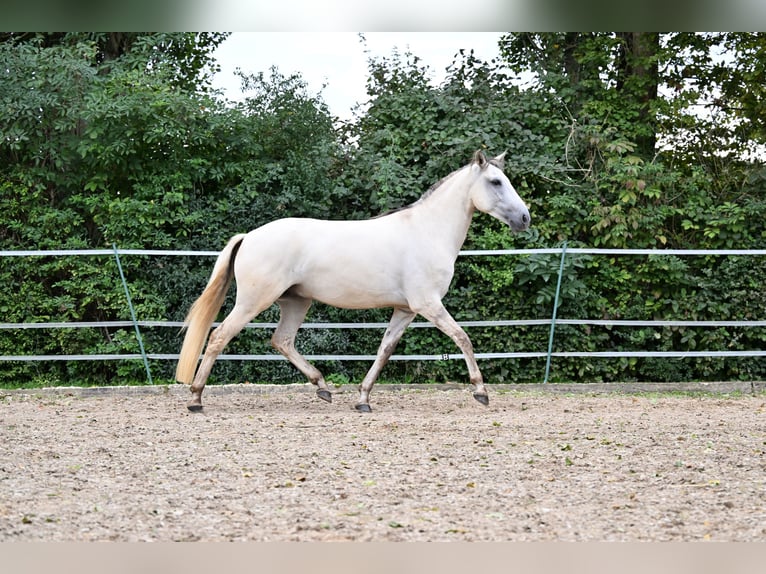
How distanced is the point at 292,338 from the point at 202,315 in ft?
2.50

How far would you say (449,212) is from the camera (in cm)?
679

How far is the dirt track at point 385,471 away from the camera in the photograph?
3240mm

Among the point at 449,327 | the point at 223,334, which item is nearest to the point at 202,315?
the point at 223,334

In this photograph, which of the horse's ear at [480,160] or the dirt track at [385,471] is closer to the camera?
the dirt track at [385,471]

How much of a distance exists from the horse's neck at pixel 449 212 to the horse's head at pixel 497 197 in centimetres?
11

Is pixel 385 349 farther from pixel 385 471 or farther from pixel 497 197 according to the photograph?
pixel 385 471

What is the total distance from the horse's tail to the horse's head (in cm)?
188

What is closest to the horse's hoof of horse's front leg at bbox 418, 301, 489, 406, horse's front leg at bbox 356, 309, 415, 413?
horse's front leg at bbox 418, 301, 489, 406

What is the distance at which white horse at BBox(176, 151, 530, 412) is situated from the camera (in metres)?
6.57

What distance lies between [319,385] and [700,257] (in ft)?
14.4

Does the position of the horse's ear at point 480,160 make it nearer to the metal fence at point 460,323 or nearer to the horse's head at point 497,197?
the horse's head at point 497,197

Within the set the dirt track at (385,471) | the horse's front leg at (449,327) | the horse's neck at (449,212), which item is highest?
the horse's neck at (449,212)

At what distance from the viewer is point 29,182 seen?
29.3 ft

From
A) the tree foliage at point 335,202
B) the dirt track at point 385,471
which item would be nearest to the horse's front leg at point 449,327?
the dirt track at point 385,471
